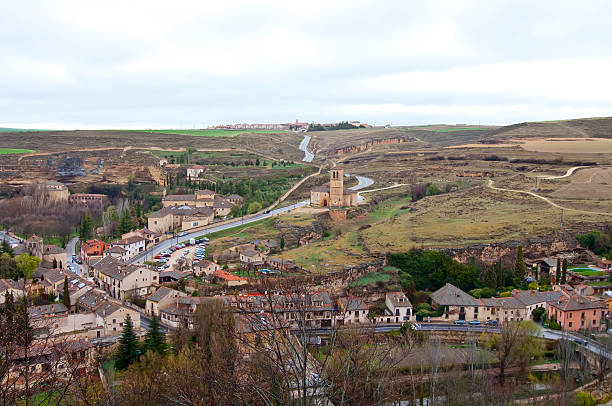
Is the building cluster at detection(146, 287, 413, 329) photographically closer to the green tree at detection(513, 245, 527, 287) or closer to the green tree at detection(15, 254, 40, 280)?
the green tree at detection(513, 245, 527, 287)

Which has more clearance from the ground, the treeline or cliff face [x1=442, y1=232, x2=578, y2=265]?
cliff face [x1=442, y1=232, x2=578, y2=265]

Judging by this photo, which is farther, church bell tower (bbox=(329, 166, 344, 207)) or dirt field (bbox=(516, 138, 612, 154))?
dirt field (bbox=(516, 138, 612, 154))

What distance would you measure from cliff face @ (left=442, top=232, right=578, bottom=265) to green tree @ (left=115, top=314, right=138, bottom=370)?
2203cm

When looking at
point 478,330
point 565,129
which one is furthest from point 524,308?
point 565,129

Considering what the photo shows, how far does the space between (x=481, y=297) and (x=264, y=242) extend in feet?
53.0

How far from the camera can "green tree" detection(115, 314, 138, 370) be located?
76.3 ft

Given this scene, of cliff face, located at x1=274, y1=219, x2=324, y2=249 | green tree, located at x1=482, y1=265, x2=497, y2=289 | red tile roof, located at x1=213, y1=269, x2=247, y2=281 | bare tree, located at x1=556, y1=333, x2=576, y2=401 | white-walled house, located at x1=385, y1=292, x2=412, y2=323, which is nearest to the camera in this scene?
bare tree, located at x1=556, y1=333, x2=576, y2=401

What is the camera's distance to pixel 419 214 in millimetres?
46750

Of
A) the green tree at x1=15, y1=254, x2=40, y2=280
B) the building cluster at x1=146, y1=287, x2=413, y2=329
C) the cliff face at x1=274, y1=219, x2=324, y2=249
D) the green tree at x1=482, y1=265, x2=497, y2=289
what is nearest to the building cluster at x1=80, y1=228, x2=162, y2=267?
the green tree at x1=15, y1=254, x2=40, y2=280

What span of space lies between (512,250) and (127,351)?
2705 centimetres

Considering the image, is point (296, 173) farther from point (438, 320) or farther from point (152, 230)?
point (438, 320)

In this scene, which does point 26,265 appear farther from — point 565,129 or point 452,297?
point 565,129

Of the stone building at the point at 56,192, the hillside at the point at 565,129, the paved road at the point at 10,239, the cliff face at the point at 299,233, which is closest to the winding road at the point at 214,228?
the cliff face at the point at 299,233

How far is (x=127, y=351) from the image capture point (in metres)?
23.5
